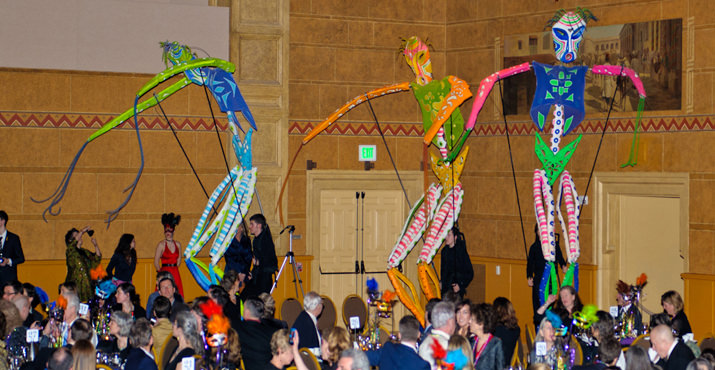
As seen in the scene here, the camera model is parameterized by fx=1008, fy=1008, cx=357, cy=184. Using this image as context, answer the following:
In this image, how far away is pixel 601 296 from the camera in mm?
12742

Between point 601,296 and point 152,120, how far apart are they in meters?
6.10

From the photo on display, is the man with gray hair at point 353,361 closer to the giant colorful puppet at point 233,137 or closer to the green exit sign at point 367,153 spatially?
the giant colorful puppet at point 233,137

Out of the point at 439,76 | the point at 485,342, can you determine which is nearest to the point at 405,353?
the point at 485,342

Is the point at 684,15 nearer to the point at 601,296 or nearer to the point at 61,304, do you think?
the point at 601,296

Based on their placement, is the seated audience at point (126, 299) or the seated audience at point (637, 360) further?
the seated audience at point (126, 299)

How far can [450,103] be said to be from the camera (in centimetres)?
1139

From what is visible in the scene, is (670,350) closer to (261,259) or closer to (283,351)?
(283,351)

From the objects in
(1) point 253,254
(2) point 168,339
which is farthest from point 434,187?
(2) point 168,339

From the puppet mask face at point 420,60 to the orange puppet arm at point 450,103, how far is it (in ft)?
1.85

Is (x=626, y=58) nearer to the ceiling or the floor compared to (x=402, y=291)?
nearer to the ceiling

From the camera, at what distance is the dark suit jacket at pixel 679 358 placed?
6926mm

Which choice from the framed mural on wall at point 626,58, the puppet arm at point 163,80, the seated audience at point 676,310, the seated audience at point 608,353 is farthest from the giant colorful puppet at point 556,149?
the seated audience at point 608,353

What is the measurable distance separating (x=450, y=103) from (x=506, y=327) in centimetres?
401

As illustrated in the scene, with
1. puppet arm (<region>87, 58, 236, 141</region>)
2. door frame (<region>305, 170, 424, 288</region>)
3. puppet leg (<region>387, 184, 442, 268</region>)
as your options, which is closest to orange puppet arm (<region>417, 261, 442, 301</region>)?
puppet leg (<region>387, 184, 442, 268</region>)
